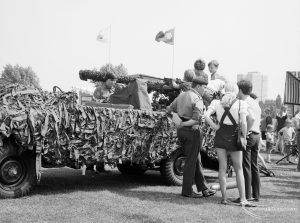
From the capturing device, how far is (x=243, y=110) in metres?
5.96

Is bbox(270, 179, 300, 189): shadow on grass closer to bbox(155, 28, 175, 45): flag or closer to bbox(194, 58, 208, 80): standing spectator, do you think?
bbox(194, 58, 208, 80): standing spectator

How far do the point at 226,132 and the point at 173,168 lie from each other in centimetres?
191

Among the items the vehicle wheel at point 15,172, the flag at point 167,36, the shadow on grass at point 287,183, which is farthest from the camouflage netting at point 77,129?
the flag at point 167,36

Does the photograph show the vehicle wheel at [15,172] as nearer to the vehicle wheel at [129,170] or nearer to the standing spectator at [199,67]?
the vehicle wheel at [129,170]

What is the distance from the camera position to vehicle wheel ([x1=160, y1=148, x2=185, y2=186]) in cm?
760

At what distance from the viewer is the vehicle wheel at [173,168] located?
24.9 ft

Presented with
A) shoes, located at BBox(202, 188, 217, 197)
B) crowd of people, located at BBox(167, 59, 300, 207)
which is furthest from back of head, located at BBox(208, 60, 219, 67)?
shoes, located at BBox(202, 188, 217, 197)

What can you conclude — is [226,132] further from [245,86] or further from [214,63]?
[214,63]

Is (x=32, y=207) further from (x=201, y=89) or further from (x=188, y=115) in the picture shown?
(x=201, y=89)

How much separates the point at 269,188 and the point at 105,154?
3.39 meters

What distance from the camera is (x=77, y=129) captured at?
6.28 m

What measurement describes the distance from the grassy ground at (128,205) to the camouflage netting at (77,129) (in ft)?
1.93

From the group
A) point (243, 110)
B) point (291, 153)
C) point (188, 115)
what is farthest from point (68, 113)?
point (291, 153)

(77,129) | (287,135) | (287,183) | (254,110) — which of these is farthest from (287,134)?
(77,129)
